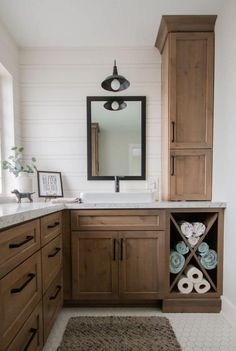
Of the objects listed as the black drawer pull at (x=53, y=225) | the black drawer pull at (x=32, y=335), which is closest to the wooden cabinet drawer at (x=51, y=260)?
the black drawer pull at (x=53, y=225)

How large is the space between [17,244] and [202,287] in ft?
5.14

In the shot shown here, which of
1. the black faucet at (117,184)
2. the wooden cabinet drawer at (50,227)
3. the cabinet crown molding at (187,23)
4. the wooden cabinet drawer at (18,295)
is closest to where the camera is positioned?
the wooden cabinet drawer at (18,295)

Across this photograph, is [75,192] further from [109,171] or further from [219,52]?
[219,52]

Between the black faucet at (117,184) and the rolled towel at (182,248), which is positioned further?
the black faucet at (117,184)

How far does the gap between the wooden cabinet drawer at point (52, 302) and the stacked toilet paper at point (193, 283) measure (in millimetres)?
965

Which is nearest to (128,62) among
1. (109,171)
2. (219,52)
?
(219,52)

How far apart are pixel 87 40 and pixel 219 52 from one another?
127 centimetres

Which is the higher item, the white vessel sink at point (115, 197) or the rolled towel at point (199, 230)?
the white vessel sink at point (115, 197)

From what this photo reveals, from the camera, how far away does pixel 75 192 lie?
7.94 feet

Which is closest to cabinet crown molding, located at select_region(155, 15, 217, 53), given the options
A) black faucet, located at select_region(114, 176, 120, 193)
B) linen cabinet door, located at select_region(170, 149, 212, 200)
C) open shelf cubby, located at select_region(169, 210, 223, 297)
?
linen cabinet door, located at select_region(170, 149, 212, 200)

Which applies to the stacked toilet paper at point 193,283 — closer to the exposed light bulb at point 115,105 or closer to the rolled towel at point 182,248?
the rolled towel at point 182,248

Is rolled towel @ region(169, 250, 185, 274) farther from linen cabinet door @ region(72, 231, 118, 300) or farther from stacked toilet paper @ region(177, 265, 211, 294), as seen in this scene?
linen cabinet door @ region(72, 231, 118, 300)

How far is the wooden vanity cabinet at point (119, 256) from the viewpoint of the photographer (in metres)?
1.83

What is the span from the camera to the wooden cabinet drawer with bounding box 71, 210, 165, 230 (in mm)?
1832
